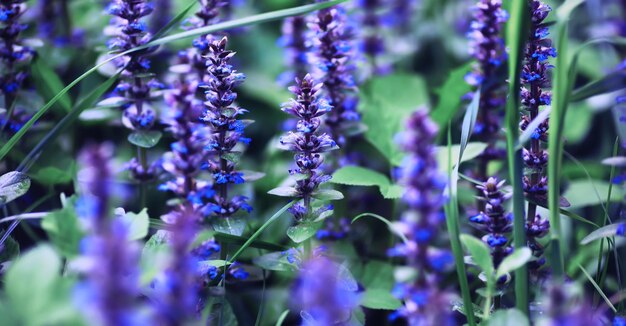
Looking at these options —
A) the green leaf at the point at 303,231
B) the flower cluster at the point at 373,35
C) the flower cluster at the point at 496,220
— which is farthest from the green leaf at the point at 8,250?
the flower cluster at the point at 373,35

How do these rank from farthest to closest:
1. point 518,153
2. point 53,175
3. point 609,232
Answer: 1. point 53,175
2. point 609,232
3. point 518,153

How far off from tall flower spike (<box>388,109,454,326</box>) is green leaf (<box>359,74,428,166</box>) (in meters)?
1.55

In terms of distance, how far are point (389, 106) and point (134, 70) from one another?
138cm

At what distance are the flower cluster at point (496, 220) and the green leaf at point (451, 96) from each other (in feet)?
4.02

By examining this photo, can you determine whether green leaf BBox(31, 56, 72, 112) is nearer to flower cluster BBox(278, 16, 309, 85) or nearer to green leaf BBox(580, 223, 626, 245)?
flower cluster BBox(278, 16, 309, 85)

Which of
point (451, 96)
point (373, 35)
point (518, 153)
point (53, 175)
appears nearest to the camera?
point (518, 153)

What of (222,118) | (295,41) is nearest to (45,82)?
(222,118)

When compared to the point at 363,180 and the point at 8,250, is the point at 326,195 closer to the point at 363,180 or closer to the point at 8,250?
the point at 363,180

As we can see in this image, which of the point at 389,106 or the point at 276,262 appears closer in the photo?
the point at 276,262

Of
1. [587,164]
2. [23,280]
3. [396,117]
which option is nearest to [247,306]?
[396,117]

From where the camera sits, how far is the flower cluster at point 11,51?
9.67 ft

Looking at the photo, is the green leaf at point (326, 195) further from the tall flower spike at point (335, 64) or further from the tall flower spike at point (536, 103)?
the tall flower spike at point (536, 103)

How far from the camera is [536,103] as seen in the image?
2.50 meters

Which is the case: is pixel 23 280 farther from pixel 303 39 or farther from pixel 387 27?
pixel 387 27
